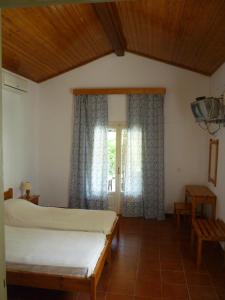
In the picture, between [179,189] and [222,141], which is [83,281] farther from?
[179,189]

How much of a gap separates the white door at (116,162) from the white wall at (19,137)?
160 cm

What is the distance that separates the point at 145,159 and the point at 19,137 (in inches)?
96.3

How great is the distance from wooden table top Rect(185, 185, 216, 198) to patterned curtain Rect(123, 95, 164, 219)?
621mm

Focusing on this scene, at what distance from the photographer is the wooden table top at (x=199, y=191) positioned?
404 centimetres

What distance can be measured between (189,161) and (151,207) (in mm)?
1183

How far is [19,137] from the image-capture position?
15.3 feet

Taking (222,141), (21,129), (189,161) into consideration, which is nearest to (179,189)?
(189,161)

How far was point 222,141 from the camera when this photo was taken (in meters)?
3.73

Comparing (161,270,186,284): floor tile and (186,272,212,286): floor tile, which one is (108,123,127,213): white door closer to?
(161,270,186,284): floor tile

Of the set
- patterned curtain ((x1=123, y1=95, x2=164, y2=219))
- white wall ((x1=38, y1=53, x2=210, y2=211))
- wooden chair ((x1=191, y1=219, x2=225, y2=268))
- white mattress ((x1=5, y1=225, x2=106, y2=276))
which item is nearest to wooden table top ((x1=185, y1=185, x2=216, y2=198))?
white wall ((x1=38, y1=53, x2=210, y2=211))

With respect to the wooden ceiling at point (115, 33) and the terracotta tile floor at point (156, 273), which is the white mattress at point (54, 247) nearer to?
the terracotta tile floor at point (156, 273)

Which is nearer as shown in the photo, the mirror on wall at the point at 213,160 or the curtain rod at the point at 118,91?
the mirror on wall at the point at 213,160

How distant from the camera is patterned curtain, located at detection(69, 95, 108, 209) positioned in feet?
16.7

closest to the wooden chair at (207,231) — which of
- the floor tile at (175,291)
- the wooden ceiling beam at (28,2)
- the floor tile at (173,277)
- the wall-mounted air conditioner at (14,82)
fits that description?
the floor tile at (173,277)
